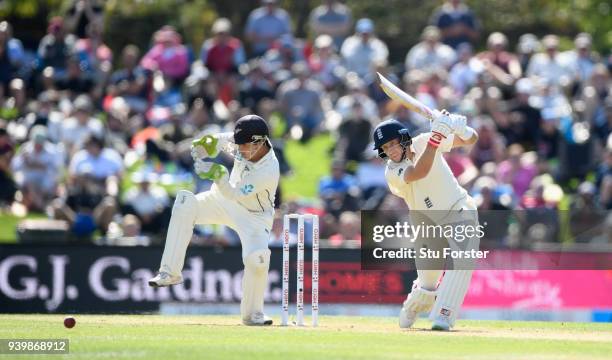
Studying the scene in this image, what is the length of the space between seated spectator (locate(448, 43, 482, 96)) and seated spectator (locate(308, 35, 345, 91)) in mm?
2127

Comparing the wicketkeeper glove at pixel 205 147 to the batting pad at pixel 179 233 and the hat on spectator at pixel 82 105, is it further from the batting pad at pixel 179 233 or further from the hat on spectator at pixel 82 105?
the hat on spectator at pixel 82 105

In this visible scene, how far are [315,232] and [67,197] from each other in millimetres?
7723

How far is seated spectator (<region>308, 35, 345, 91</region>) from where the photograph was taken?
23.5 metres

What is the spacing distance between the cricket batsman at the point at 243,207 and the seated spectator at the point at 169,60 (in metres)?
10.8

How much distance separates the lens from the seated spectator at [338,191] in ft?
62.6

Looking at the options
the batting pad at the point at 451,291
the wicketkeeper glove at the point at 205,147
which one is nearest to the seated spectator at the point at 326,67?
the wicketkeeper glove at the point at 205,147

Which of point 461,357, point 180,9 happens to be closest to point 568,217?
point 461,357

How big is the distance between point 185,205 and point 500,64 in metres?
11.8

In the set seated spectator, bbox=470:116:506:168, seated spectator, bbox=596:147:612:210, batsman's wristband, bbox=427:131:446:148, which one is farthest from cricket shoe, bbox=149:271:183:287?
seated spectator, bbox=470:116:506:168

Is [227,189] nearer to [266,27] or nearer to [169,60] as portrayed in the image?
[169,60]

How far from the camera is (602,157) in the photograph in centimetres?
2072

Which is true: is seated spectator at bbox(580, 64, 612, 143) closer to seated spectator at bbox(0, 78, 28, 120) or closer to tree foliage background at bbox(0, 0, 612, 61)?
seated spectator at bbox(0, 78, 28, 120)

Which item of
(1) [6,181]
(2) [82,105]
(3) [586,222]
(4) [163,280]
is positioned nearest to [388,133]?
(4) [163,280]

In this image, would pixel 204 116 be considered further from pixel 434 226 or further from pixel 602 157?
pixel 434 226
